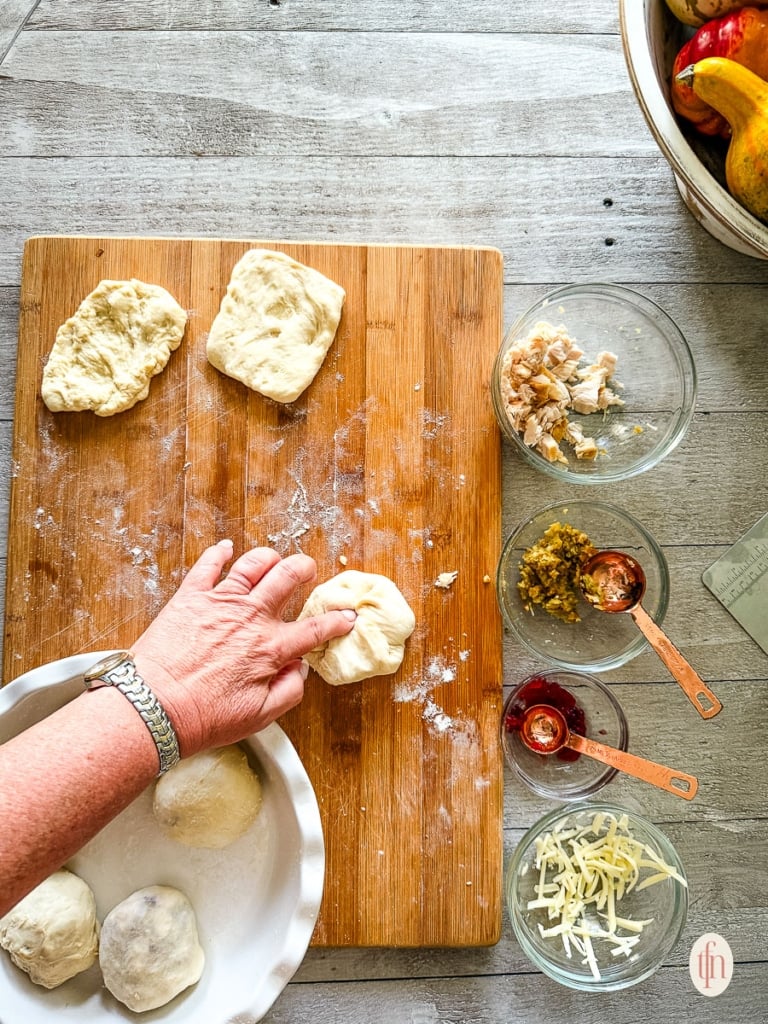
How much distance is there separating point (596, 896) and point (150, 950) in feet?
2.42

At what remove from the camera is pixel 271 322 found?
1.38 meters

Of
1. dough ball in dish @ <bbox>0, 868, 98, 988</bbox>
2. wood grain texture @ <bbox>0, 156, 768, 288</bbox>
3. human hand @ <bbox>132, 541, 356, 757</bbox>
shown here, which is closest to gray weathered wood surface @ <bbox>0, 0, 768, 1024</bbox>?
wood grain texture @ <bbox>0, 156, 768, 288</bbox>

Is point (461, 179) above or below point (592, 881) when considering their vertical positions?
above

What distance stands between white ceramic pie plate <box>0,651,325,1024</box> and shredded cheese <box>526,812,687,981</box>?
1.38ft

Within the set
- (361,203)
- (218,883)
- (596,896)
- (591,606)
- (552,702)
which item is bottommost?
(596,896)

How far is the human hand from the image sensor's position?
1168 millimetres

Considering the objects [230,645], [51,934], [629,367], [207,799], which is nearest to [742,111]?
[629,367]

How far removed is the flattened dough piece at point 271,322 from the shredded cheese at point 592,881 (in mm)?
902

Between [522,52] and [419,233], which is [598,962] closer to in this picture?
[419,233]

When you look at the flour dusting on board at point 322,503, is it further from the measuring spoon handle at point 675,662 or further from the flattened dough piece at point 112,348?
the measuring spoon handle at point 675,662

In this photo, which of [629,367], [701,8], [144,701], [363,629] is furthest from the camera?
[629,367]

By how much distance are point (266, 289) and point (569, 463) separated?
1.97ft

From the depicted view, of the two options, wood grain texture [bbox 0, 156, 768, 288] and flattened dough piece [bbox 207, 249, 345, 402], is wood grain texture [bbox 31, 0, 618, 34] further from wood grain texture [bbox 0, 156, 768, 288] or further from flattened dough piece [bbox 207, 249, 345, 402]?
flattened dough piece [bbox 207, 249, 345, 402]

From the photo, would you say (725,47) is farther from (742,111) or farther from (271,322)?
(271,322)
